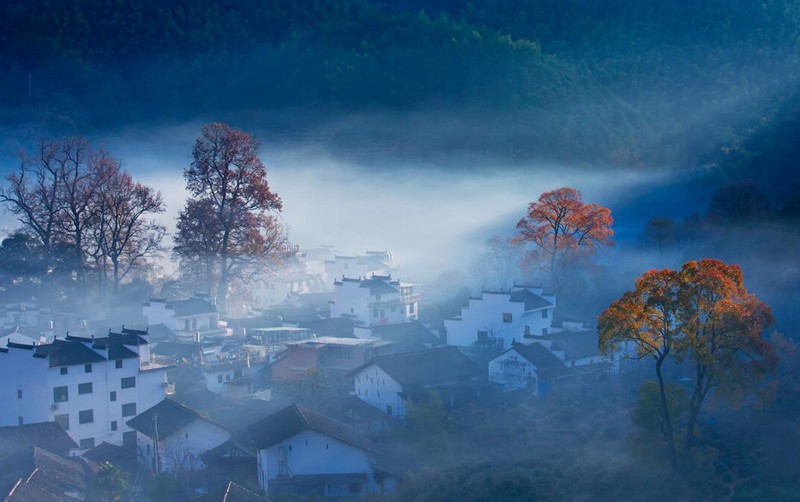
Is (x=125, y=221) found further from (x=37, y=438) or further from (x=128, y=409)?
(x=37, y=438)

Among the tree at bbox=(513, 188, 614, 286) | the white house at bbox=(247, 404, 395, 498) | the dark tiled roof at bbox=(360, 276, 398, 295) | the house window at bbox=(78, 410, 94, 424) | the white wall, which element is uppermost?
the tree at bbox=(513, 188, 614, 286)

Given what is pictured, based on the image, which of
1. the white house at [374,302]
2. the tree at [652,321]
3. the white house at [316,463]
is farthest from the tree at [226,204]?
the tree at [652,321]

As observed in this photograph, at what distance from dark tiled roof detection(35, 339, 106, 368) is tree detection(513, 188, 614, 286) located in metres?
5.46

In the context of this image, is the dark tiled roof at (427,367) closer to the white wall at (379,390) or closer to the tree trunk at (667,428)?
the white wall at (379,390)

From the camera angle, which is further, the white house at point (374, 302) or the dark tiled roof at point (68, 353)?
the white house at point (374, 302)

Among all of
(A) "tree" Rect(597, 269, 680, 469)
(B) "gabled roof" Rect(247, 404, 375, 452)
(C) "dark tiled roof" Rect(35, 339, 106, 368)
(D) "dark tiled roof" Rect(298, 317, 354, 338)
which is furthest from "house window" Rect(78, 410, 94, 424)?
(A) "tree" Rect(597, 269, 680, 469)

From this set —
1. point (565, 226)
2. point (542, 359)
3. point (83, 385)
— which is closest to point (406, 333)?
point (565, 226)

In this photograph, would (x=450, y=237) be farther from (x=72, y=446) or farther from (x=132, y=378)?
(x=72, y=446)

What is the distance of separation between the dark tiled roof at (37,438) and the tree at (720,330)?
5.35 metres

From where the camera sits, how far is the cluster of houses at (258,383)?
21.8 feet

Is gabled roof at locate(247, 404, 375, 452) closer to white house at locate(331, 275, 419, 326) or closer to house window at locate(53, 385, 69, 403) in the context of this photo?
house window at locate(53, 385, 69, 403)

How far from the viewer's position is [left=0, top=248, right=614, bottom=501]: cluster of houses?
6656mm

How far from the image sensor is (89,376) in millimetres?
8281

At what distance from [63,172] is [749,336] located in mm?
10059
